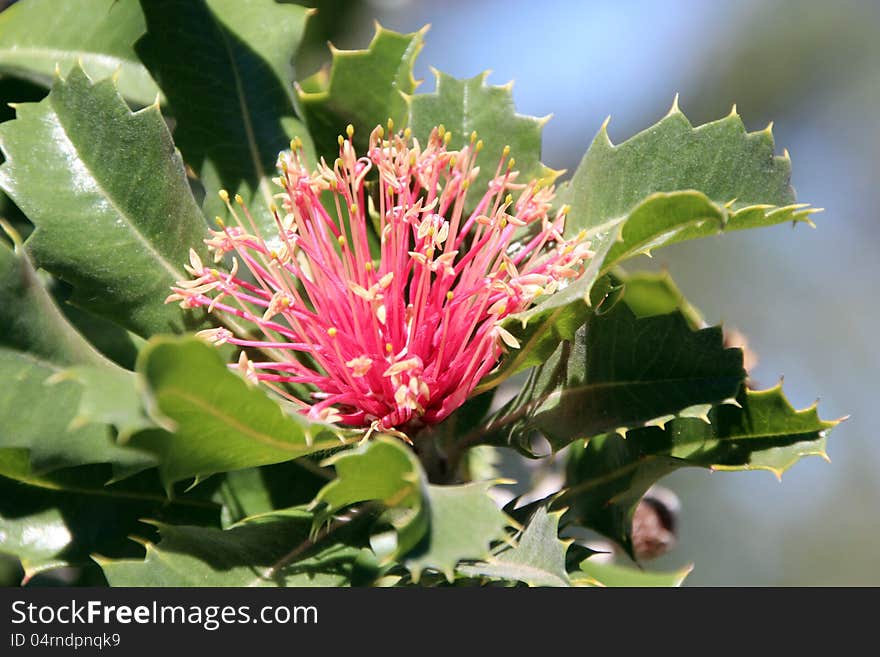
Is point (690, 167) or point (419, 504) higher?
point (690, 167)

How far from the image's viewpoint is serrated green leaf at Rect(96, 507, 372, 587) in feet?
3.94

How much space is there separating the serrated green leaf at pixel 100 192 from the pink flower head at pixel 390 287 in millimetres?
72

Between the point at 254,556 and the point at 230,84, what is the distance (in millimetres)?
875

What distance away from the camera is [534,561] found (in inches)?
47.2

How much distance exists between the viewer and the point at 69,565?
4.64ft

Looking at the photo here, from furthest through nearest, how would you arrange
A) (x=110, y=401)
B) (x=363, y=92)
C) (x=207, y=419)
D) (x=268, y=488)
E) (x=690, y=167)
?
(x=363, y=92)
(x=268, y=488)
(x=690, y=167)
(x=207, y=419)
(x=110, y=401)

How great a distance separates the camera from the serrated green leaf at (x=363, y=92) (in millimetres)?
1665

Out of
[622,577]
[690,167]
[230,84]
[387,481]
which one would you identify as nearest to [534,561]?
[622,577]

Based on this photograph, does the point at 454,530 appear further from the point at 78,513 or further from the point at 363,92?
the point at 363,92

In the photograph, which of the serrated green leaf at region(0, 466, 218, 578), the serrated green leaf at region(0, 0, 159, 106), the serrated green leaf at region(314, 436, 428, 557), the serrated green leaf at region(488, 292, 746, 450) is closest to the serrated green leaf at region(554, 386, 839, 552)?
the serrated green leaf at region(488, 292, 746, 450)

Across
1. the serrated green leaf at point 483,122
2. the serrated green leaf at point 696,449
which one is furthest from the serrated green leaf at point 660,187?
the serrated green leaf at point 696,449

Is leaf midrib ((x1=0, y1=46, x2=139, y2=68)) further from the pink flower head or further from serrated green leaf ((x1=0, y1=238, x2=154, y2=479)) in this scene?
serrated green leaf ((x1=0, y1=238, x2=154, y2=479))

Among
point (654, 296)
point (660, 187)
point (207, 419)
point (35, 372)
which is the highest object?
point (660, 187)

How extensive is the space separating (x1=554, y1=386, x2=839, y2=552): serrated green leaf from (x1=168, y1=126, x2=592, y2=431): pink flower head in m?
0.27
